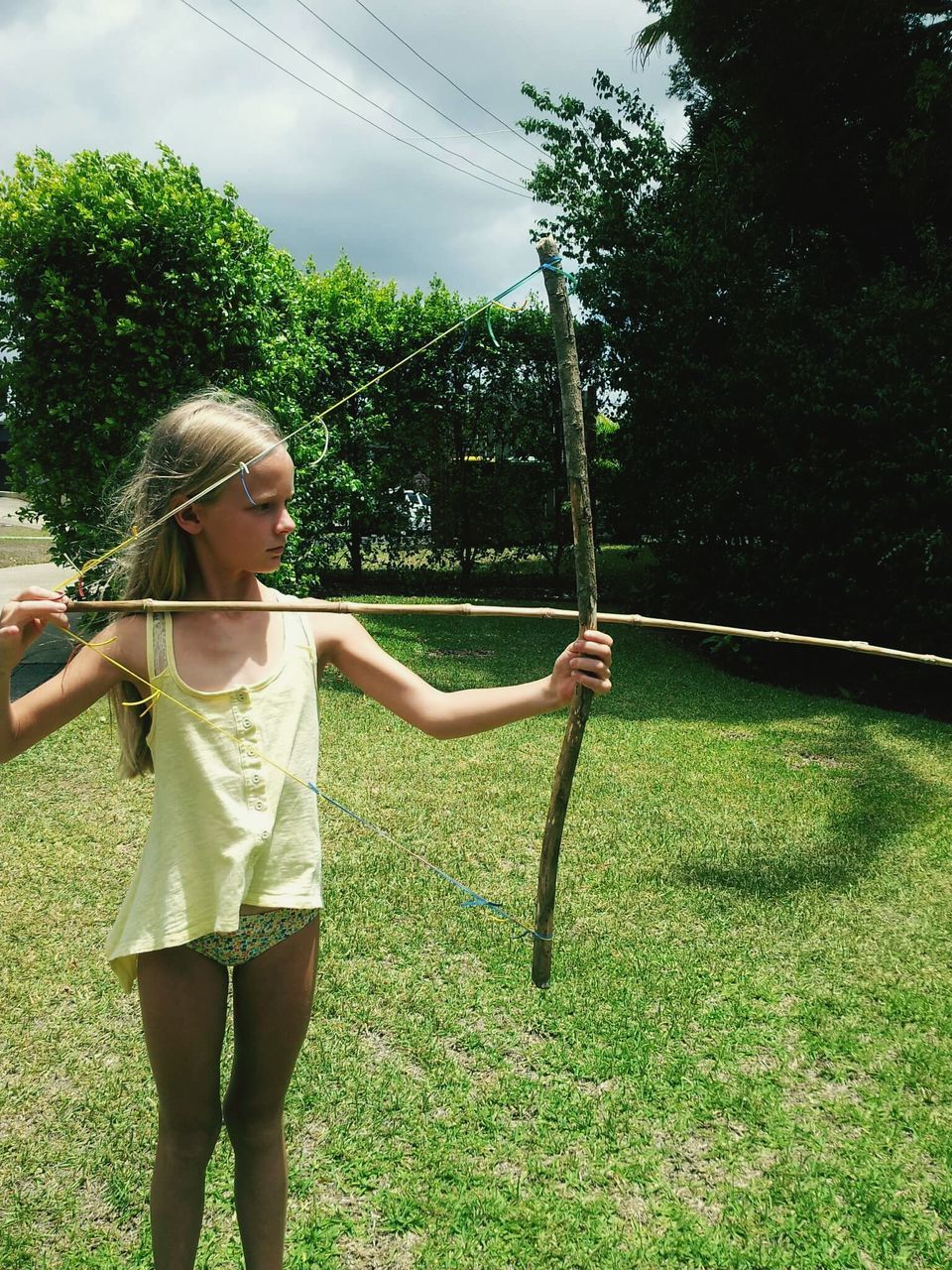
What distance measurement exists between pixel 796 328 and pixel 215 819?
821 centimetres

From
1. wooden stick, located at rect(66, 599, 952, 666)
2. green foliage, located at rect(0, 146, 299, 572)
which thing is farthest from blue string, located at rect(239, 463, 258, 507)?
green foliage, located at rect(0, 146, 299, 572)

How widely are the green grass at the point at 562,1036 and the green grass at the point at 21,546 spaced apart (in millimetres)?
10374

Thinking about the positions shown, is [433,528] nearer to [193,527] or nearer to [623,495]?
[623,495]

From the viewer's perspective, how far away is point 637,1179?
2545 millimetres

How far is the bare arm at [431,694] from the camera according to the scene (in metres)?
2.02

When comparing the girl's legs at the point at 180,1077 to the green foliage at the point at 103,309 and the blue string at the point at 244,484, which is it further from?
the green foliage at the point at 103,309

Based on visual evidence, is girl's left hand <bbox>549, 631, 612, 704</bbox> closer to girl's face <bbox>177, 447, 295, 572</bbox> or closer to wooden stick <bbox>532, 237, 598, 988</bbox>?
wooden stick <bbox>532, 237, 598, 988</bbox>

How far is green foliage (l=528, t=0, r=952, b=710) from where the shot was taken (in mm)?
7629

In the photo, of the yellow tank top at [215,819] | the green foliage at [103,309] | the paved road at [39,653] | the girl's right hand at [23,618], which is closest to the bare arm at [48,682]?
the girl's right hand at [23,618]

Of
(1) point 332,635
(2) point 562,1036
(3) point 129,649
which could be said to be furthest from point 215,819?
(2) point 562,1036

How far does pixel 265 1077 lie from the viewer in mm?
1845

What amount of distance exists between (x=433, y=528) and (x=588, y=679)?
32.9ft

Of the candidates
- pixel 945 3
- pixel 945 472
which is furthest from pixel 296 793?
pixel 945 3

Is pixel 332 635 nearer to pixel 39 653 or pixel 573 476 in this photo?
pixel 573 476
